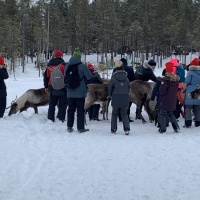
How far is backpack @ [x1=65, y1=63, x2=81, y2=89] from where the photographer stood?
782cm

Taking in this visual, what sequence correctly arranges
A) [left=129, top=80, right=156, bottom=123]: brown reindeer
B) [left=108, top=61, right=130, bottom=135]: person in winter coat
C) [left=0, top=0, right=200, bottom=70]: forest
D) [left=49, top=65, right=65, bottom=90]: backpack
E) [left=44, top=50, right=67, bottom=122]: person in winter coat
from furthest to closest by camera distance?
[left=0, top=0, right=200, bottom=70]: forest < [left=129, top=80, right=156, bottom=123]: brown reindeer < [left=44, top=50, right=67, bottom=122]: person in winter coat < [left=49, top=65, right=65, bottom=90]: backpack < [left=108, top=61, right=130, bottom=135]: person in winter coat

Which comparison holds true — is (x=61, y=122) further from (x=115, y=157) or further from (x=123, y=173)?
(x=123, y=173)

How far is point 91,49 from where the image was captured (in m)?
68.4

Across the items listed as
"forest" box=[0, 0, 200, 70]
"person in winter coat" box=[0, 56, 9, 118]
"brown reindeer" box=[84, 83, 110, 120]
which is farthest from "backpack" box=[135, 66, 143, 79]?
"forest" box=[0, 0, 200, 70]

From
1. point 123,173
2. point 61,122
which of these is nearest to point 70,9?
point 61,122

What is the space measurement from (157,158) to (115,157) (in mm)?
678

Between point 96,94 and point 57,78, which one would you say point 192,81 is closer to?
point 96,94

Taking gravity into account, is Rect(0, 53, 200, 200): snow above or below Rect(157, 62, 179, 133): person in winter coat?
below

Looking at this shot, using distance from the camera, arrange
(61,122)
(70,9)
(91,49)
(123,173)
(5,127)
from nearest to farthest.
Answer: (123,173)
(5,127)
(61,122)
(70,9)
(91,49)

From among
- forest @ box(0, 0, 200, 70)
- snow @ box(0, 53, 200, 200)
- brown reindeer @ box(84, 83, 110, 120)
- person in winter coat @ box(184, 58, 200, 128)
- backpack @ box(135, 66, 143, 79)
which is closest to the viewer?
snow @ box(0, 53, 200, 200)

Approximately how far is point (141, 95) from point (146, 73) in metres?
0.69

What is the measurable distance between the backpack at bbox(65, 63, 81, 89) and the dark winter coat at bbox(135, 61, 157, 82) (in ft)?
9.31

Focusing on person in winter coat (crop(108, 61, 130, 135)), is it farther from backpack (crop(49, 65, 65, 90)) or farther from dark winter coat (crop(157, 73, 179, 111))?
backpack (crop(49, 65, 65, 90))

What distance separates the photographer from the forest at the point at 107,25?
169 ft
